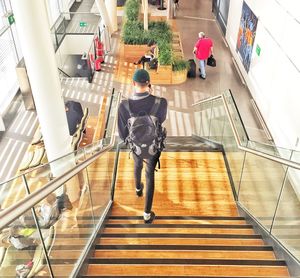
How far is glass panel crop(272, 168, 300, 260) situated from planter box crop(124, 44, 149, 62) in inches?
384

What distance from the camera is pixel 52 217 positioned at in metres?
3.35

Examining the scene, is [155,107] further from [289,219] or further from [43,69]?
[43,69]

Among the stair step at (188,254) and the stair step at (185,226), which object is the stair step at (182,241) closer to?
the stair step at (188,254)

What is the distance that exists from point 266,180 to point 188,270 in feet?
5.78

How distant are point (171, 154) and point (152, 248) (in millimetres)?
2565

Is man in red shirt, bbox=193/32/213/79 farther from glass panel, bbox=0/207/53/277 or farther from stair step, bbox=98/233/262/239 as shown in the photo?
glass panel, bbox=0/207/53/277

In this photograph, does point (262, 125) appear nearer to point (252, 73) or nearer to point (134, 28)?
point (252, 73)

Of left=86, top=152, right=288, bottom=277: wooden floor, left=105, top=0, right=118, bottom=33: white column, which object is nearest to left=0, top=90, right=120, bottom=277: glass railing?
left=86, top=152, right=288, bottom=277: wooden floor

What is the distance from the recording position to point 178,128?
932cm

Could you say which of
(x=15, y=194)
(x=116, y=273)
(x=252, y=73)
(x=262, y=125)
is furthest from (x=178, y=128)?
(x=15, y=194)

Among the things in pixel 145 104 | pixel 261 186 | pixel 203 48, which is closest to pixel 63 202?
pixel 145 104

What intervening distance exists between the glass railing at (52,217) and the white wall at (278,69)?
14.8 ft

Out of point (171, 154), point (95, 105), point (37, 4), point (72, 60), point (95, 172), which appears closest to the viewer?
point (95, 172)

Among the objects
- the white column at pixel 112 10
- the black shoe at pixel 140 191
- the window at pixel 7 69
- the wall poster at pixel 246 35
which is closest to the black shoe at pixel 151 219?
the black shoe at pixel 140 191
